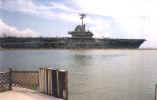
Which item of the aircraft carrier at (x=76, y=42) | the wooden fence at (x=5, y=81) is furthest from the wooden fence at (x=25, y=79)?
the aircraft carrier at (x=76, y=42)

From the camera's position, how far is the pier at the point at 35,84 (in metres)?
4.05

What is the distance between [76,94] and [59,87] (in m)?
2.40

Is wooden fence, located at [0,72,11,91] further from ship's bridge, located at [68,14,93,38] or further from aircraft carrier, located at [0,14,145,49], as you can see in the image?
ship's bridge, located at [68,14,93,38]

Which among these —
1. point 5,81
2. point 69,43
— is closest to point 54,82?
point 5,81

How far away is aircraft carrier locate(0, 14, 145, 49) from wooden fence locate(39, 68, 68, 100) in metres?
50.6

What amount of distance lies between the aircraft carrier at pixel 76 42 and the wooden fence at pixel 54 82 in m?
50.6

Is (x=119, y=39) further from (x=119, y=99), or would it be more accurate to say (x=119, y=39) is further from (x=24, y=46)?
(x=119, y=99)

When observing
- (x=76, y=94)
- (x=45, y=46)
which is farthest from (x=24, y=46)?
(x=76, y=94)

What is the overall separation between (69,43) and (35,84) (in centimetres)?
5302

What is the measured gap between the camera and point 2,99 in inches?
152

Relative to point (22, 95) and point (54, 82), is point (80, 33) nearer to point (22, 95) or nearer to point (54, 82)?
point (54, 82)

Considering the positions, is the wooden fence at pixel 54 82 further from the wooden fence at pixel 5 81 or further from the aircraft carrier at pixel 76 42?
the aircraft carrier at pixel 76 42

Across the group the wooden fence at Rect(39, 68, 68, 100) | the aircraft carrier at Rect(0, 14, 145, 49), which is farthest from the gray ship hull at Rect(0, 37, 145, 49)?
the wooden fence at Rect(39, 68, 68, 100)

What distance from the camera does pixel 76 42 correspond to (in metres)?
57.8
